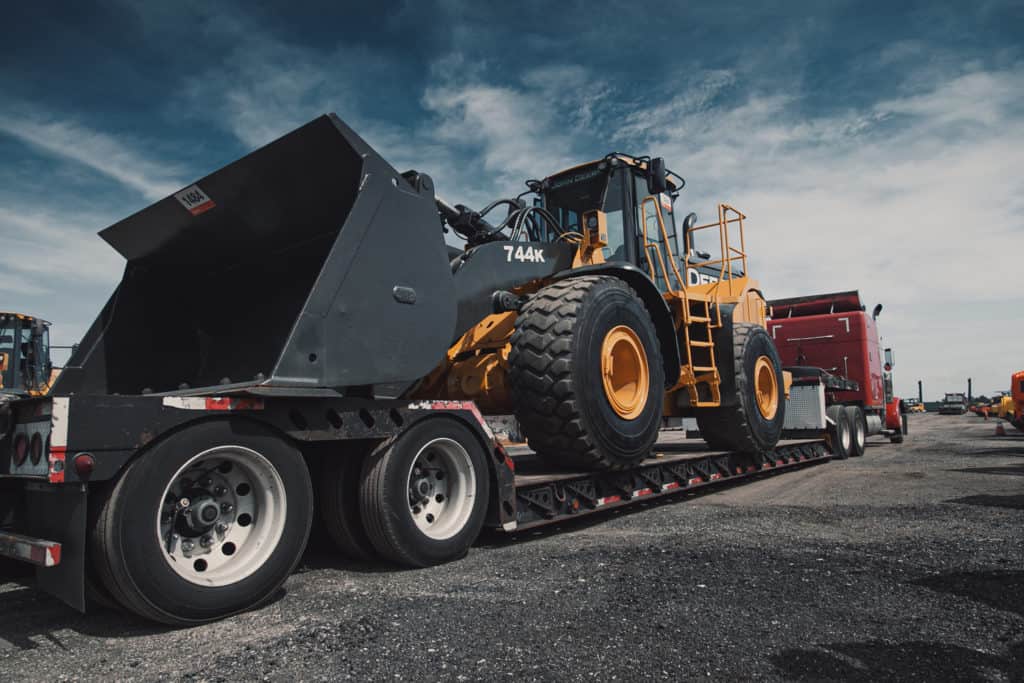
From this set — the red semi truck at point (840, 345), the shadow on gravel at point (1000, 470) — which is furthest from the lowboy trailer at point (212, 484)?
the red semi truck at point (840, 345)

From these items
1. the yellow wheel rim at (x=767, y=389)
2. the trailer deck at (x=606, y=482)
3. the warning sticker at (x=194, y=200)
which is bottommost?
the trailer deck at (x=606, y=482)

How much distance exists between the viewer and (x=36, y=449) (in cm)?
338

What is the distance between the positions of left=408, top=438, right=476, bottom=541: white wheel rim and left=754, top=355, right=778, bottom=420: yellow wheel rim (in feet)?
17.1

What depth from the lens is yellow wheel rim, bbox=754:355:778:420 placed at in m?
9.05

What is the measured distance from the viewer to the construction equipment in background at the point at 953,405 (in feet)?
196

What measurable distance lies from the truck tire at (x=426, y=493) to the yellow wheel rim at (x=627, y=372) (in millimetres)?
1690

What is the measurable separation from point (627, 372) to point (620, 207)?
2260mm

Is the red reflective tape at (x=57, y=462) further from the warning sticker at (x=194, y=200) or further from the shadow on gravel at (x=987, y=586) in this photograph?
the shadow on gravel at (x=987, y=586)

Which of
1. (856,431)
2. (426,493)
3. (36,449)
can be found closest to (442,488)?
(426,493)

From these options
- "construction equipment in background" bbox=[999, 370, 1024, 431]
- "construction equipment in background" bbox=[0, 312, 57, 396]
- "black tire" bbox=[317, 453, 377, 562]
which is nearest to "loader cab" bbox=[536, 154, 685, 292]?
"black tire" bbox=[317, 453, 377, 562]

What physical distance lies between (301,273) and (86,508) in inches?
98.6

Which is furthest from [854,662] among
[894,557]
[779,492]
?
[779,492]

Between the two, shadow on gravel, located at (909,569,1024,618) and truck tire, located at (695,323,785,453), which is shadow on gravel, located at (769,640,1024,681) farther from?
truck tire, located at (695,323,785,453)

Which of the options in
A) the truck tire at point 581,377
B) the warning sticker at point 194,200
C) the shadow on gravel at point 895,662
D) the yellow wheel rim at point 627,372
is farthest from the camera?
the yellow wheel rim at point 627,372
